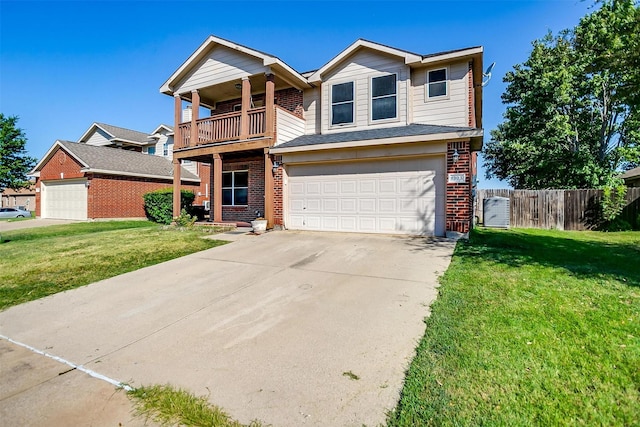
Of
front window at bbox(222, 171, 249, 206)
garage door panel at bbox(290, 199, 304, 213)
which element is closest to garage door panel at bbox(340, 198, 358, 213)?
garage door panel at bbox(290, 199, 304, 213)

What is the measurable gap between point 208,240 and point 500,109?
25.8m

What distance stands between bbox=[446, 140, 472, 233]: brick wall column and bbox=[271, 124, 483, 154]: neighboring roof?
0.33 metres

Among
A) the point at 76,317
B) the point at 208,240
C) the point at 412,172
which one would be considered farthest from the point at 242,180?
the point at 76,317

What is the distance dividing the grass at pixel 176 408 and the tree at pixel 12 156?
4446cm

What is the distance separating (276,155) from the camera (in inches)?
440

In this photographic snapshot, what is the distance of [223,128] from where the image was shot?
12.5 metres

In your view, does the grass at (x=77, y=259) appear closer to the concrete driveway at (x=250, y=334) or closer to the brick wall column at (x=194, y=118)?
the concrete driveway at (x=250, y=334)

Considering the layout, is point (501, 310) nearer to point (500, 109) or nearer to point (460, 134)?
point (460, 134)

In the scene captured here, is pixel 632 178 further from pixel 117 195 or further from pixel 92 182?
pixel 92 182

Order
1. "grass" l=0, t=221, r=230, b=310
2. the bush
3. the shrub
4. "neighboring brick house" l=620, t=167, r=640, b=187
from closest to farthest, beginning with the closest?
"grass" l=0, t=221, r=230, b=310 → the shrub → the bush → "neighboring brick house" l=620, t=167, r=640, b=187

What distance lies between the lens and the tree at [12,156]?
34250 mm

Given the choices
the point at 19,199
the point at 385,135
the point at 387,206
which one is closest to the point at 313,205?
the point at 387,206

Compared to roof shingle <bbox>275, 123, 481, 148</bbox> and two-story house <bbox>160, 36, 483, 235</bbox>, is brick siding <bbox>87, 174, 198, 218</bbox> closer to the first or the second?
two-story house <bbox>160, 36, 483, 235</bbox>

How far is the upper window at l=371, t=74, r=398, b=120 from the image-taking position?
1127 cm
